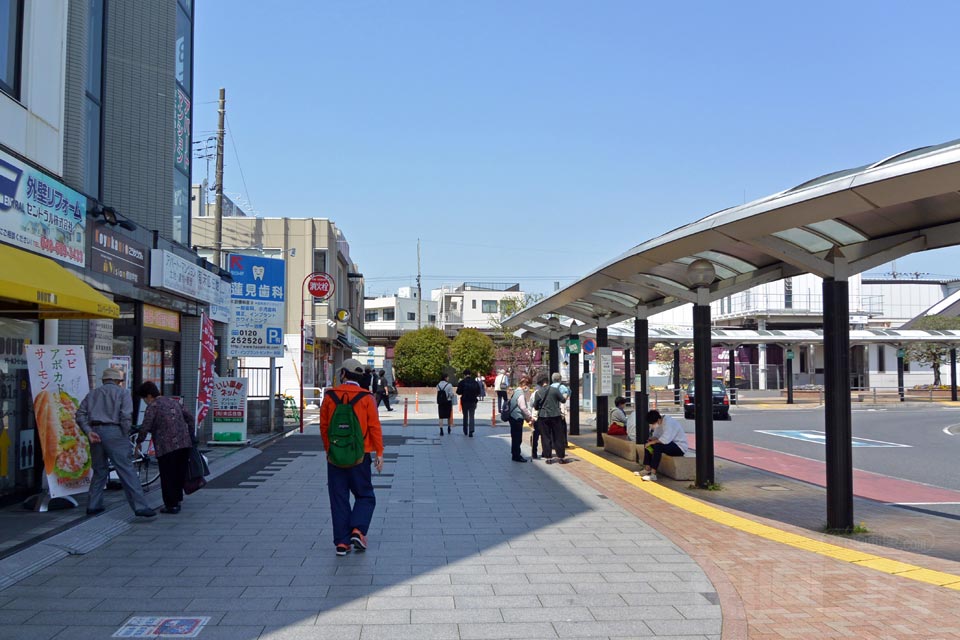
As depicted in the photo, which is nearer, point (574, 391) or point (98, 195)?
point (98, 195)

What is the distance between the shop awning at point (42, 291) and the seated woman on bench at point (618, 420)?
10.2 m

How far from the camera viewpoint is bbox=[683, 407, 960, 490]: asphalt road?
52.2 feet

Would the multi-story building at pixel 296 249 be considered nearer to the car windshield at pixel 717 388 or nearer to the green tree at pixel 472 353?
the green tree at pixel 472 353

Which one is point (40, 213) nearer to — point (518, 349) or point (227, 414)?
point (227, 414)

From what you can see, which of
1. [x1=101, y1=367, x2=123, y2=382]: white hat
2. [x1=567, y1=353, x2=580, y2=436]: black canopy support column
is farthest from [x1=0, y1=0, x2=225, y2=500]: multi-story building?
[x1=567, y1=353, x2=580, y2=436]: black canopy support column

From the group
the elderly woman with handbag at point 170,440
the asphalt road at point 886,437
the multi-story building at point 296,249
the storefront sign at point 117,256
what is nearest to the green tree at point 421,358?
the multi-story building at point 296,249

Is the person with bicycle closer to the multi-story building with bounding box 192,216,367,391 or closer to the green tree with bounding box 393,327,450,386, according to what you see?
the multi-story building with bounding box 192,216,367,391

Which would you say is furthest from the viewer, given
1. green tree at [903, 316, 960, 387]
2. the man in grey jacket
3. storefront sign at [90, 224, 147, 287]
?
green tree at [903, 316, 960, 387]

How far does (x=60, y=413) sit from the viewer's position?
9.24 m

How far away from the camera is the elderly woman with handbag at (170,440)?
9.33 metres

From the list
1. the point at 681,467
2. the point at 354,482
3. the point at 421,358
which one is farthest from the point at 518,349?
the point at 354,482

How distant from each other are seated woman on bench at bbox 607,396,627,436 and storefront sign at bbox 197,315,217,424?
7.82 meters

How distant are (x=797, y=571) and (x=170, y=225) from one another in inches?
484

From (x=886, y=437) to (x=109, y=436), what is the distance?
20146mm
